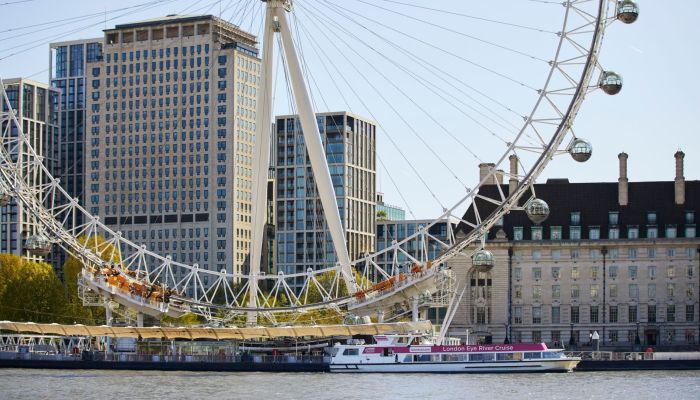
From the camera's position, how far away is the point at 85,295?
135 meters

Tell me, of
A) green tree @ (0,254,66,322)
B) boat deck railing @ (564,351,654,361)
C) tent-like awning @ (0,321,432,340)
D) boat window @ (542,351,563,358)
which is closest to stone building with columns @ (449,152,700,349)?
boat deck railing @ (564,351,654,361)

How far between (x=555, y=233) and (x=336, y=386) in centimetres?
7354

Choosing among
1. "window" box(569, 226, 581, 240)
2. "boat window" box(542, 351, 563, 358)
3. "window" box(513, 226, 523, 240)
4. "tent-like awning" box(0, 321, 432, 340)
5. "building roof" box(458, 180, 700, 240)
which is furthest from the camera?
"window" box(513, 226, 523, 240)

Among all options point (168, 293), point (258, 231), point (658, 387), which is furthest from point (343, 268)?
point (658, 387)

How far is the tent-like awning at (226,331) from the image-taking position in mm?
132500

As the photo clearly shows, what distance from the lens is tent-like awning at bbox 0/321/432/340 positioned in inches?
5217

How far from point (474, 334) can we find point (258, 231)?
59.7m

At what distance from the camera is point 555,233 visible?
582 feet

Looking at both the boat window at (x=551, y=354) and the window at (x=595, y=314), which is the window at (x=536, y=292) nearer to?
the window at (x=595, y=314)

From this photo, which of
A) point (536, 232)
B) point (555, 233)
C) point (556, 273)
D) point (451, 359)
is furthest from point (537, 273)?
point (451, 359)

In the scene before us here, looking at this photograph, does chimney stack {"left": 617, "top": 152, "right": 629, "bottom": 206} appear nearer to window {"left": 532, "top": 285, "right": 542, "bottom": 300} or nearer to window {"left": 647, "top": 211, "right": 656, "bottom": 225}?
window {"left": 647, "top": 211, "right": 656, "bottom": 225}

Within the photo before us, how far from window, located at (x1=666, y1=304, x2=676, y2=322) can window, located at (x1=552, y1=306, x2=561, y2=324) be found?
40.6 ft

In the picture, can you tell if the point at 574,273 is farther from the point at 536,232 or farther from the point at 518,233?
the point at 518,233

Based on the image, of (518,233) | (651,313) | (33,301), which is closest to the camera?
(651,313)
